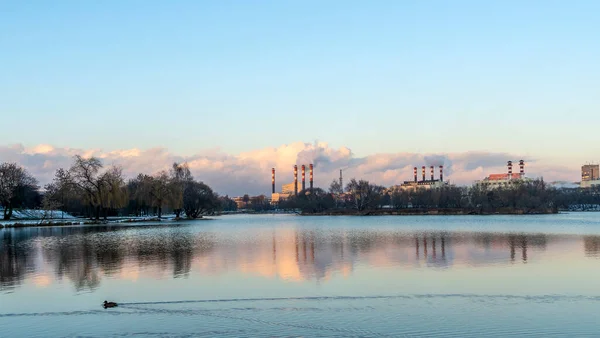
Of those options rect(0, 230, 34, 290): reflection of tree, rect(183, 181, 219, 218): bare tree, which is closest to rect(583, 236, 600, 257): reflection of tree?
rect(0, 230, 34, 290): reflection of tree

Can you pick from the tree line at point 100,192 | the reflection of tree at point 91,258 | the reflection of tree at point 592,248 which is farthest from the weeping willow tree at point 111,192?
the reflection of tree at point 592,248

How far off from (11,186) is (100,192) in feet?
35.7

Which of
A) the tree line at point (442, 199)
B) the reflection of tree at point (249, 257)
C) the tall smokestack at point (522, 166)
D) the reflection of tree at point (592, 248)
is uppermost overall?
the tall smokestack at point (522, 166)

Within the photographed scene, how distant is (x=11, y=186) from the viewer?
72875 mm

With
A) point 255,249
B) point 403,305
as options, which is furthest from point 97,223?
point 403,305

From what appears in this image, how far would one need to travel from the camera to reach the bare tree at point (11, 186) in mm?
71688

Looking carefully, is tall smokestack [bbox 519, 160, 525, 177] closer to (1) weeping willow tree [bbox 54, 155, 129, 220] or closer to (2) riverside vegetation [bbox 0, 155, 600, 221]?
(2) riverside vegetation [bbox 0, 155, 600, 221]

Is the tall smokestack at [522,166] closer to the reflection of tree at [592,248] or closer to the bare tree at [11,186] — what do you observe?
the bare tree at [11,186]

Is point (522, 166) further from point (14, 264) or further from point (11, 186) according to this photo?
point (14, 264)

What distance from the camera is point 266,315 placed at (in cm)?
1373

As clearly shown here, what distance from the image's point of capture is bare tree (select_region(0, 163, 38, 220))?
235ft

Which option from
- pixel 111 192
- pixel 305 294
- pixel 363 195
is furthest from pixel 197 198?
pixel 305 294

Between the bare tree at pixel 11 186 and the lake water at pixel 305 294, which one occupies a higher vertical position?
the bare tree at pixel 11 186

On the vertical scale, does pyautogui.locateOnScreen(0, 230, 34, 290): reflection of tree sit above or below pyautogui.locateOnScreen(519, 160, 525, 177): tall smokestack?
below
